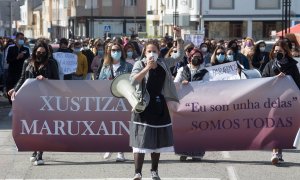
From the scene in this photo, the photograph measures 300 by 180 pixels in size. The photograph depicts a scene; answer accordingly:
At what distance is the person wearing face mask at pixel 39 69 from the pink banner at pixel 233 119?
1.73 metres

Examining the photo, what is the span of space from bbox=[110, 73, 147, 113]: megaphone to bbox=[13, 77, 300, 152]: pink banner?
1158 mm

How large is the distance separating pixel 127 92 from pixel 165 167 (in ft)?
5.44

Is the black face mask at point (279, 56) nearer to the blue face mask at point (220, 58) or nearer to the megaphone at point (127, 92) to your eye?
the blue face mask at point (220, 58)

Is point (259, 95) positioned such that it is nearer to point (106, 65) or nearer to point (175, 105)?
point (175, 105)

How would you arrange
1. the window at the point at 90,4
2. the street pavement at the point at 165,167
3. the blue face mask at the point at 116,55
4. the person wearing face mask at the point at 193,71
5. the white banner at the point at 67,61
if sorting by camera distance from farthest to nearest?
the window at the point at 90,4
the white banner at the point at 67,61
the blue face mask at the point at 116,55
the person wearing face mask at the point at 193,71
the street pavement at the point at 165,167

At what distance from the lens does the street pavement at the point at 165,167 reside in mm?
10078

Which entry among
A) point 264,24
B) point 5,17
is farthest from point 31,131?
point 264,24

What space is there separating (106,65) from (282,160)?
2.75m

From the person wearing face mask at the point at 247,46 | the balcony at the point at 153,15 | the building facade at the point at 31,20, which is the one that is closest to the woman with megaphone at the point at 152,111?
the person wearing face mask at the point at 247,46

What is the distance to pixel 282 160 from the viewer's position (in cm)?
1109

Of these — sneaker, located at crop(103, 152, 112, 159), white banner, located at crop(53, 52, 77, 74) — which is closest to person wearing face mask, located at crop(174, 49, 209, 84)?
sneaker, located at crop(103, 152, 112, 159)

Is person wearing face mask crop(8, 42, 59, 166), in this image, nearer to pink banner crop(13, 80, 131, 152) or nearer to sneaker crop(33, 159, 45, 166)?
sneaker crop(33, 159, 45, 166)

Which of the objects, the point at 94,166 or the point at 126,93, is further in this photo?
the point at 94,166

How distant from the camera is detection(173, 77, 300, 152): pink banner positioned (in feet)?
36.0
